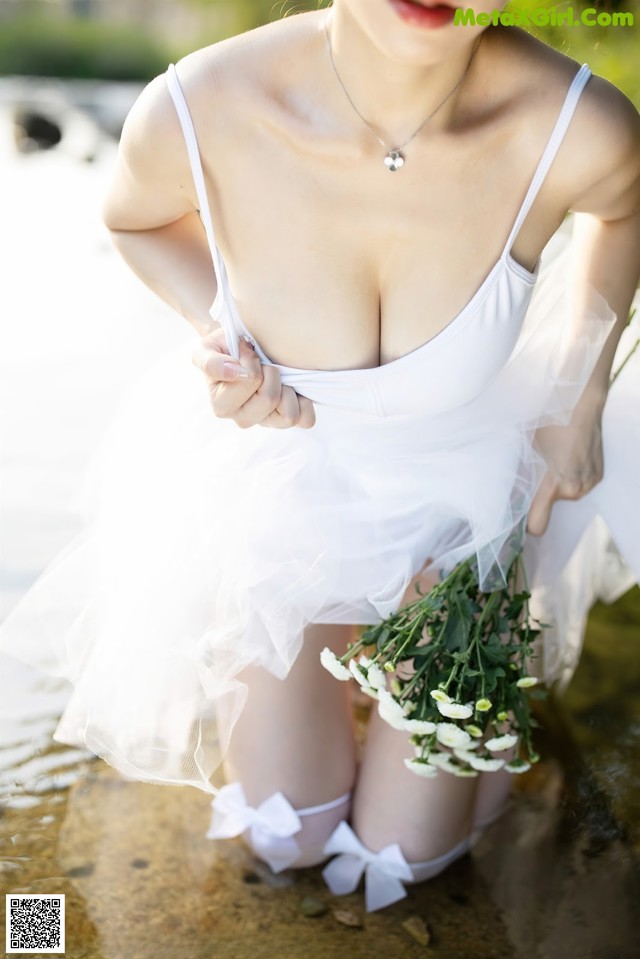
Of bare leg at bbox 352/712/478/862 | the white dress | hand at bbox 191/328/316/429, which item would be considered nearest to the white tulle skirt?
the white dress

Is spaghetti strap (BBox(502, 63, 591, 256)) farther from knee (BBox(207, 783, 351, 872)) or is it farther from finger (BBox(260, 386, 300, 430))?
knee (BBox(207, 783, 351, 872))

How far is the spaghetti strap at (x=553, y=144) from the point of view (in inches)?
54.2

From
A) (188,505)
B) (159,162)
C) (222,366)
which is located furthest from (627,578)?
(159,162)

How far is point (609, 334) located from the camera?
62.8 inches

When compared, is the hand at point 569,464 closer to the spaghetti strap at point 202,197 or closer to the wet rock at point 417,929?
the spaghetti strap at point 202,197

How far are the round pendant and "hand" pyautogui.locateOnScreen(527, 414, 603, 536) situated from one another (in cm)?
54

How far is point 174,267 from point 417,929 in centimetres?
125

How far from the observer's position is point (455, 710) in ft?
4.54

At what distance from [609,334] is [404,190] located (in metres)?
0.44

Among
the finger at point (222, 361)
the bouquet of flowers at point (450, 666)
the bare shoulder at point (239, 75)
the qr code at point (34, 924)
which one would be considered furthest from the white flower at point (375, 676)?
the bare shoulder at point (239, 75)

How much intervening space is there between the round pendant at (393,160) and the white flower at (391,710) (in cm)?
79

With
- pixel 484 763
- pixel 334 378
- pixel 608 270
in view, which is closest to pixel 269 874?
pixel 484 763

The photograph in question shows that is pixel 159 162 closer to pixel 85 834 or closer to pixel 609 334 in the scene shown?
pixel 609 334

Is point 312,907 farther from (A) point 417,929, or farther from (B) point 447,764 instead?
(B) point 447,764
